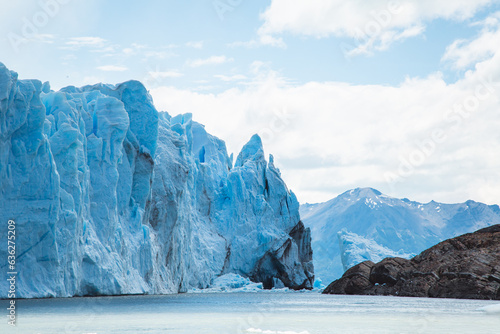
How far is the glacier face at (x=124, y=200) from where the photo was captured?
32.0 metres

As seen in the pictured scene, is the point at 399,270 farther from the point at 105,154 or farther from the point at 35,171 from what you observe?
the point at 35,171

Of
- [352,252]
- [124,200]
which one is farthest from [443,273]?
[352,252]

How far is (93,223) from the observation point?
38344 mm

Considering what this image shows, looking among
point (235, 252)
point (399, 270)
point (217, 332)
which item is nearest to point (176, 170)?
point (235, 252)

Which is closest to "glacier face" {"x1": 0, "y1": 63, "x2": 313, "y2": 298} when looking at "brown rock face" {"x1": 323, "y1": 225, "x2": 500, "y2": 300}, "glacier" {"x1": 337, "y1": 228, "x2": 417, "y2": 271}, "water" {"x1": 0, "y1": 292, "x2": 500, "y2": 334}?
"water" {"x1": 0, "y1": 292, "x2": 500, "y2": 334}

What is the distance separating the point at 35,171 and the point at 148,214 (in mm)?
14743

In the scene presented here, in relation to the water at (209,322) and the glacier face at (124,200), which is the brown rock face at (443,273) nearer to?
the glacier face at (124,200)

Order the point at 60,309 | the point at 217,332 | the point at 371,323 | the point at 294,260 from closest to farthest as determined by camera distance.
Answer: the point at 217,332, the point at 371,323, the point at 60,309, the point at 294,260

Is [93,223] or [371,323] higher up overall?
[93,223]

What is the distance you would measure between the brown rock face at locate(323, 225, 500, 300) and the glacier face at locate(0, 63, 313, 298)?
11.2 meters

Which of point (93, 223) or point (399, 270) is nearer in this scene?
point (93, 223)

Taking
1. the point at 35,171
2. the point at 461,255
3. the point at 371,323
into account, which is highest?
the point at 35,171

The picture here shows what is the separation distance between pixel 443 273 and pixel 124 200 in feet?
79.4

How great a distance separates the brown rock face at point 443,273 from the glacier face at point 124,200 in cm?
1125
